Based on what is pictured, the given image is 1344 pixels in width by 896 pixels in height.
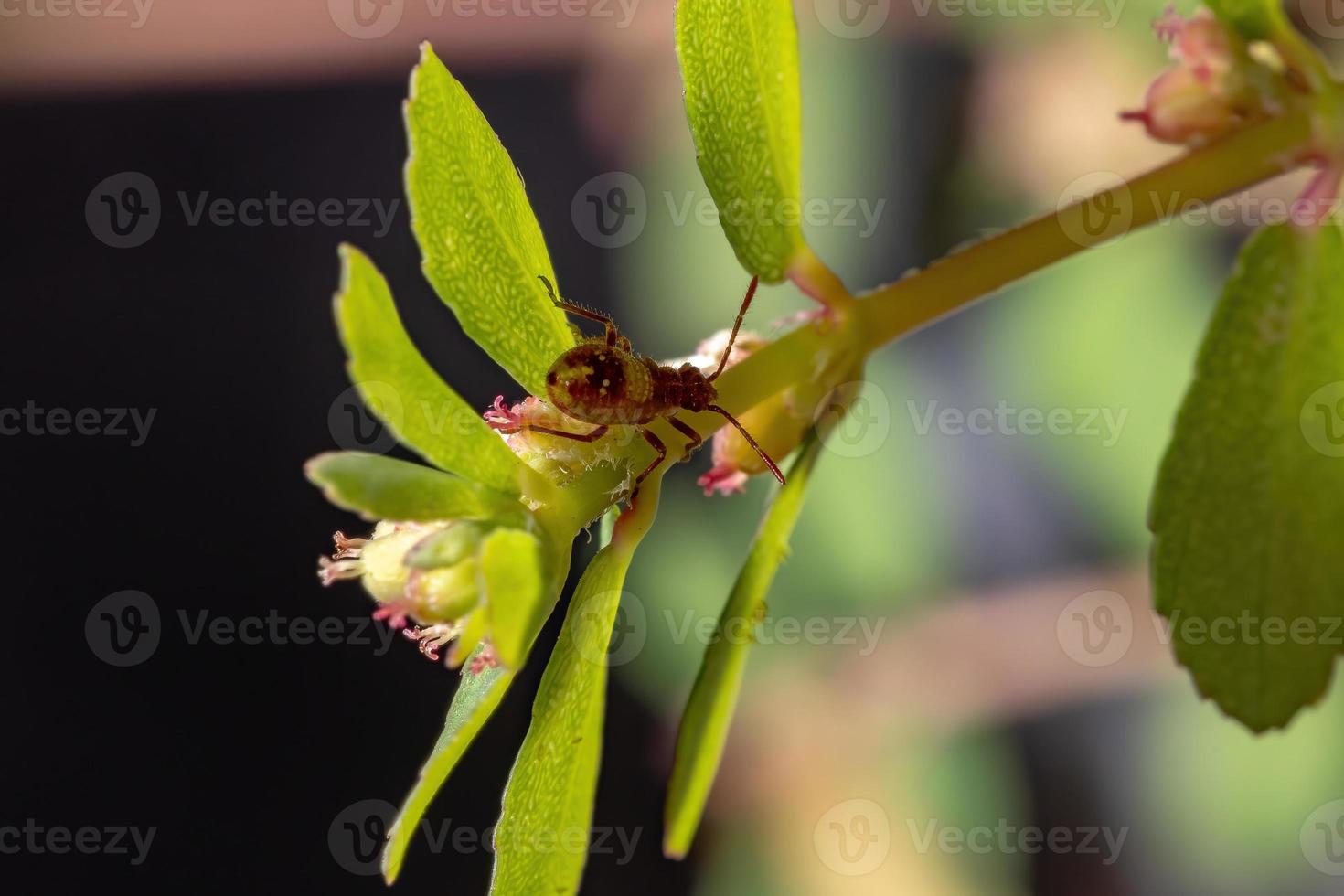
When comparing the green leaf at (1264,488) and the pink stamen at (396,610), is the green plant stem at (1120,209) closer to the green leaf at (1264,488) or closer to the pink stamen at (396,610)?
the green leaf at (1264,488)

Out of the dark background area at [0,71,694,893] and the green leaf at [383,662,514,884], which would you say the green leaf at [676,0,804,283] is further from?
the dark background area at [0,71,694,893]

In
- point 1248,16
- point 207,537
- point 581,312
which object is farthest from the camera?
point 207,537

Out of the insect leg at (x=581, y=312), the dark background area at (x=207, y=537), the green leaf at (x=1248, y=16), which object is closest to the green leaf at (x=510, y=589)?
the insect leg at (x=581, y=312)

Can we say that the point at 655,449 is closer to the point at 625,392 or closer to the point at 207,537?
the point at 625,392

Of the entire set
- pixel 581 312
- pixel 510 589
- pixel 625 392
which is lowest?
pixel 510 589

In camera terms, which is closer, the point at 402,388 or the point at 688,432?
the point at 402,388

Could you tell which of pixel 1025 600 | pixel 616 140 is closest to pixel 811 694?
pixel 1025 600

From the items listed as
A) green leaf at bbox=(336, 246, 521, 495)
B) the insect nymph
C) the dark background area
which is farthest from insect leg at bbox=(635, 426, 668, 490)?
the dark background area

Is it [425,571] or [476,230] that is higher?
[476,230]

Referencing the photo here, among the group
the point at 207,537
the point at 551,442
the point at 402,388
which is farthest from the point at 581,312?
the point at 207,537
